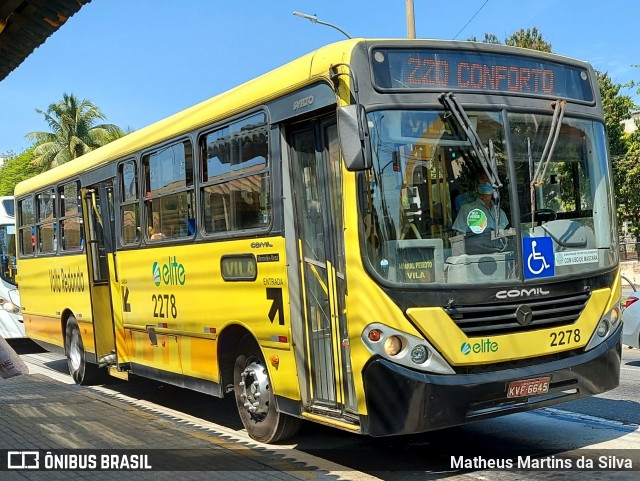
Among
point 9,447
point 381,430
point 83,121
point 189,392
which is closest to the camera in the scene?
point 381,430

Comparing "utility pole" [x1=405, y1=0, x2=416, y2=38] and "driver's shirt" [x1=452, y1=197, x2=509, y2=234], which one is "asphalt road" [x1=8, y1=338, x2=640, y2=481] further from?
"utility pole" [x1=405, y1=0, x2=416, y2=38]

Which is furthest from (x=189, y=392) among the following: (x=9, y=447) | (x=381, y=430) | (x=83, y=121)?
(x=83, y=121)

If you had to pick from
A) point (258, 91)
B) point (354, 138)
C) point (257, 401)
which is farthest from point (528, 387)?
point (258, 91)

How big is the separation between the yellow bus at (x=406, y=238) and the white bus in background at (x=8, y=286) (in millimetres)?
9928

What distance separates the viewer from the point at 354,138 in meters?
5.55

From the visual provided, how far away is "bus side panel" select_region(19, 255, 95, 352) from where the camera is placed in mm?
11609

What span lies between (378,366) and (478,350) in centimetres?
75

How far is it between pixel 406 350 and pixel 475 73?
2.27 metres

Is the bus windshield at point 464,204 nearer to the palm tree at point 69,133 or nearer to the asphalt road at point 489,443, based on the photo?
the asphalt road at point 489,443

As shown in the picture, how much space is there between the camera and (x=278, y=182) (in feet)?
22.3

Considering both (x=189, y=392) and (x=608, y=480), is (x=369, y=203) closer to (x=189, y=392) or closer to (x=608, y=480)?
(x=608, y=480)

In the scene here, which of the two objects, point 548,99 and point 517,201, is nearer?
point 517,201

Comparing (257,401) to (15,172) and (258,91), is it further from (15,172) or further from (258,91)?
(15,172)

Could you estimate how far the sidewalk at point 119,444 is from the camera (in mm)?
6402
